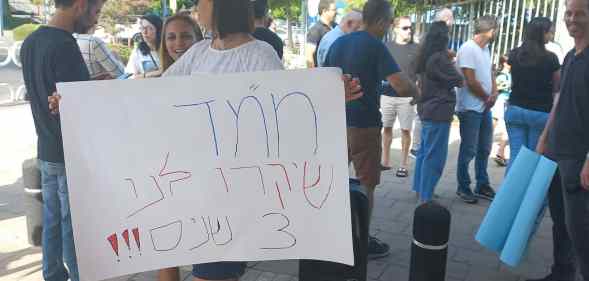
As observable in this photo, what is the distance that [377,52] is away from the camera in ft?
11.0

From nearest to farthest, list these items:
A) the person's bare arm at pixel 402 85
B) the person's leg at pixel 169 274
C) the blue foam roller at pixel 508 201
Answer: the person's leg at pixel 169 274
the blue foam roller at pixel 508 201
the person's bare arm at pixel 402 85

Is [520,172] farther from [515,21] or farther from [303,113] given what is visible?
[515,21]

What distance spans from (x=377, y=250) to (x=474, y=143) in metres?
1.84

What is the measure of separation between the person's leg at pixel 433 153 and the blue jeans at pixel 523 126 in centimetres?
53

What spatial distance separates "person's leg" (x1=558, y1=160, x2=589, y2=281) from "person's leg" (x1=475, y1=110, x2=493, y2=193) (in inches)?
96.2

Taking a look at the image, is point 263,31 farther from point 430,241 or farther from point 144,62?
point 430,241

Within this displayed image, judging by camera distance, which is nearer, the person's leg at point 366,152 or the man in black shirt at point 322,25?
the person's leg at point 366,152

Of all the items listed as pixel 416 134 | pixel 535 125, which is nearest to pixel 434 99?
pixel 535 125

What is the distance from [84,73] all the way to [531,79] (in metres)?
3.45

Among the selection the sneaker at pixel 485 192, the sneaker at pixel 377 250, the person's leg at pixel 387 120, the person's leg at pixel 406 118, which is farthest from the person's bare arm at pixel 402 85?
the person's leg at pixel 387 120

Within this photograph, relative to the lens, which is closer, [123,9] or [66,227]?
[66,227]

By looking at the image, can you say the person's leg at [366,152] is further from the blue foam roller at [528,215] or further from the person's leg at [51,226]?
the person's leg at [51,226]

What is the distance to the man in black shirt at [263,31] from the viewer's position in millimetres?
4133

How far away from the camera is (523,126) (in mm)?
4418
